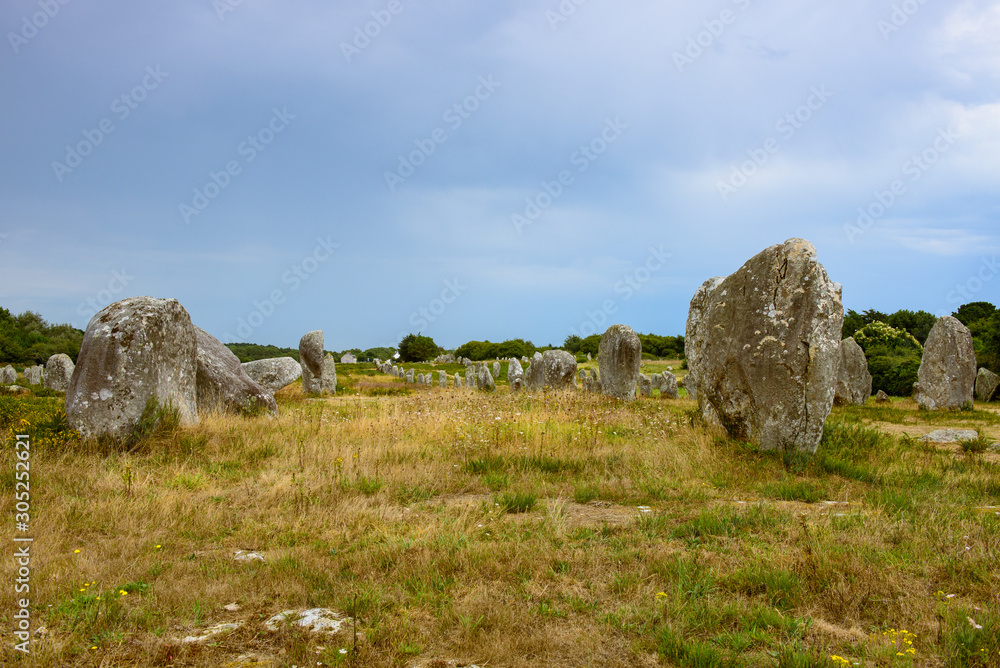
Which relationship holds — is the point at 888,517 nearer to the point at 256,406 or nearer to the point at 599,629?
the point at 599,629

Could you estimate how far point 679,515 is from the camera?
6.49 metres

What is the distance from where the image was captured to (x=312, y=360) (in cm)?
2528

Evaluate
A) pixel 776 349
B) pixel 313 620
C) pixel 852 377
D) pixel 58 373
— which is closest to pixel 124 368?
pixel 313 620

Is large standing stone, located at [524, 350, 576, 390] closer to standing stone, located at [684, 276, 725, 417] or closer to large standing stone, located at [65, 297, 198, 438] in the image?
standing stone, located at [684, 276, 725, 417]

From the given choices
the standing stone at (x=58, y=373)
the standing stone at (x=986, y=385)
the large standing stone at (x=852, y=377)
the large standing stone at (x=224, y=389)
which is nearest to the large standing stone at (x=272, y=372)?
the large standing stone at (x=224, y=389)

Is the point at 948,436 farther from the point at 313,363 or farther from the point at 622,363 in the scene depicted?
the point at 313,363

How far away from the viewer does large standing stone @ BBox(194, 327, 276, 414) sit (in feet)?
42.7

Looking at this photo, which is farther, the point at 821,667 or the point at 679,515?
the point at 679,515

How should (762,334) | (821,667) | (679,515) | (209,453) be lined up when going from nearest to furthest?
(821,667) < (679,515) < (209,453) < (762,334)

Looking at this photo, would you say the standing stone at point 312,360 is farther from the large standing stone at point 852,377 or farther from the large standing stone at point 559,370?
the large standing stone at point 852,377

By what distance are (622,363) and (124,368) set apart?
14994mm

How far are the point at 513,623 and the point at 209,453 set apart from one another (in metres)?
6.69

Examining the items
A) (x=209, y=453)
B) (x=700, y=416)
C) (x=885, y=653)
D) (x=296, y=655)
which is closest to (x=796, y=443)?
(x=700, y=416)

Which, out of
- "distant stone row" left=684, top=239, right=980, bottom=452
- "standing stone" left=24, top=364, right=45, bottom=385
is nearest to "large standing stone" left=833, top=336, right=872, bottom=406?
"distant stone row" left=684, top=239, right=980, bottom=452
